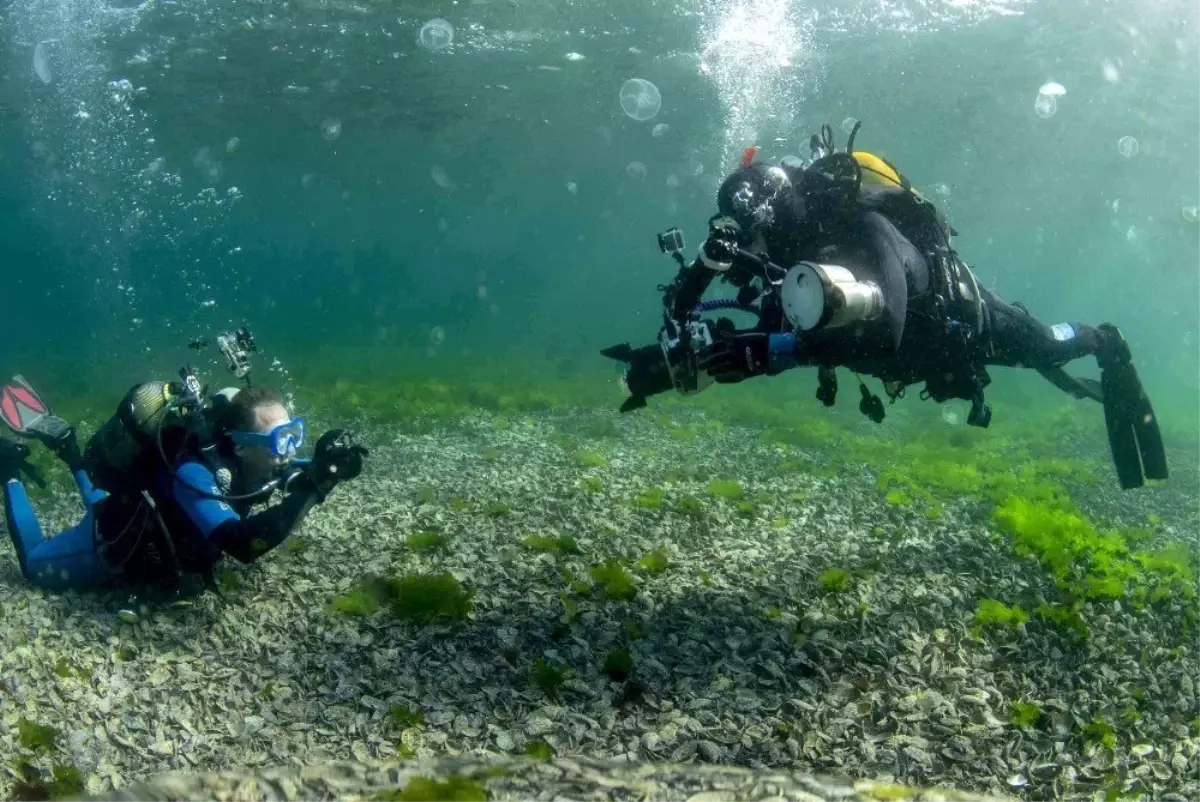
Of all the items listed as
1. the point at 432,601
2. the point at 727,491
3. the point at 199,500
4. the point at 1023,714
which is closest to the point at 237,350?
the point at 199,500

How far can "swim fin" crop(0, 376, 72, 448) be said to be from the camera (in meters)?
7.01

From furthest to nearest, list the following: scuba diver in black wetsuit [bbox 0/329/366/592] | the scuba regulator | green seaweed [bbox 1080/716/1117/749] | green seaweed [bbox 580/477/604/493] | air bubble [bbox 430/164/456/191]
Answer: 1. air bubble [bbox 430/164/456/191]
2. green seaweed [bbox 580/477/604/493]
3. the scuba regulator
4. scuba diver in black wetsuit [bbox 0/329/366/592]
5. green seaweed [bbox 1080/716/1117/749]

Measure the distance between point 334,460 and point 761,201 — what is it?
371 centimetres

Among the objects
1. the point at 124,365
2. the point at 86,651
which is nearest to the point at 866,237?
the point at 86,651

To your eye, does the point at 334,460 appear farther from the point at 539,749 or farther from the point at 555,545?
the point at 555,545

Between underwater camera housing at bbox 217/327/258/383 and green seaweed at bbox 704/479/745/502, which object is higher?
underwater camera housing at bbox 217/327/258/383

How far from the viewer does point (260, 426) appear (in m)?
5.13

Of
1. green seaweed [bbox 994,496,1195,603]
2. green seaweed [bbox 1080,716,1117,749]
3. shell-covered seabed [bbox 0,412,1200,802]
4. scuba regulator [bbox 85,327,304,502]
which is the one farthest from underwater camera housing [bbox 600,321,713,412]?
green seaweed [bbox 994,496,1195,603]

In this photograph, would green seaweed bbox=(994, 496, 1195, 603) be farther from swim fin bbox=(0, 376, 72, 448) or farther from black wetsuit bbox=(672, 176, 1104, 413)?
swim fin bbox=(0, 376, 72, 448)

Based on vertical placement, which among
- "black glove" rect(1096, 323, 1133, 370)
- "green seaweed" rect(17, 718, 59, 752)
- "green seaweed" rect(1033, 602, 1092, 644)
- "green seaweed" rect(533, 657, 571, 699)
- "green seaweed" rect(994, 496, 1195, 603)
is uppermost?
"black glove" rect(1096, 323, 1133, 370)

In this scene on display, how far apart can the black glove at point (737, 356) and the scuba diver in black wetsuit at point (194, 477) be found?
250 centimetres

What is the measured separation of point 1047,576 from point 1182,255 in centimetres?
9044

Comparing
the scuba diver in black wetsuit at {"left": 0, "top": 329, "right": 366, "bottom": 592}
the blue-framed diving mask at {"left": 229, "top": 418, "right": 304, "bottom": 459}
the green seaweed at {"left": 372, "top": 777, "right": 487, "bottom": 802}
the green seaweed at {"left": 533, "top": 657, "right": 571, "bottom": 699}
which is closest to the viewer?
the green seaweed at {"left": 372, "top": 777, "right": 487, "bottom": 802}

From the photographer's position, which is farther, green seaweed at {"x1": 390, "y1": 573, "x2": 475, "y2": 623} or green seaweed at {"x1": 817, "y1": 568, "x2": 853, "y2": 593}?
green seaweed at {"x1": 817, "y1": 568, "x2": 853, "y2": 593}
